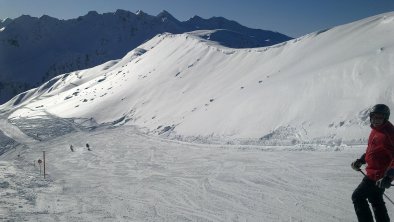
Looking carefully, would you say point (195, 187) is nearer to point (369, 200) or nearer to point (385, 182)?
point (369, 200)

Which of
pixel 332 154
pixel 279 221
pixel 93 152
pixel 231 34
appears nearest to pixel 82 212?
pixel 279 221

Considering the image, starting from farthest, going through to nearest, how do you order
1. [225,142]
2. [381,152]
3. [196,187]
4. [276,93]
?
[276,93], [225,142], [196,187], [381,152]

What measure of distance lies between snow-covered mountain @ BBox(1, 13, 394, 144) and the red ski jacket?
39.7ft

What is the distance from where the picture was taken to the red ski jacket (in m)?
5.99

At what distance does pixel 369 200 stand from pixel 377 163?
0.59m

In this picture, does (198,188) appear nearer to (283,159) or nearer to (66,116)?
(283,159)

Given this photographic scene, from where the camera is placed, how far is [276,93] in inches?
1039

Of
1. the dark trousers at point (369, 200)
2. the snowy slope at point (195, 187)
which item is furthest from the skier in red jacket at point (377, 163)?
the snowy slope at point (195, 187)

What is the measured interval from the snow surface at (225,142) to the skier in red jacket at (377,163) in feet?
8.73

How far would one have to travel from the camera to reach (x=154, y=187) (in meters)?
13.7

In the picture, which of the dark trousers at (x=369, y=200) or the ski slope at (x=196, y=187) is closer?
the dark trousers at (x=369, y=200)

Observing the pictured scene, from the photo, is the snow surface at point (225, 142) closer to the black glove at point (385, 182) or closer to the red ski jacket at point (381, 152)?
the red ski jacket at point (381, 152)

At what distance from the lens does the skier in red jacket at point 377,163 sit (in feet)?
19.7

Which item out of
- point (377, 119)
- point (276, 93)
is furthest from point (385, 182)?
point (276, 93)
